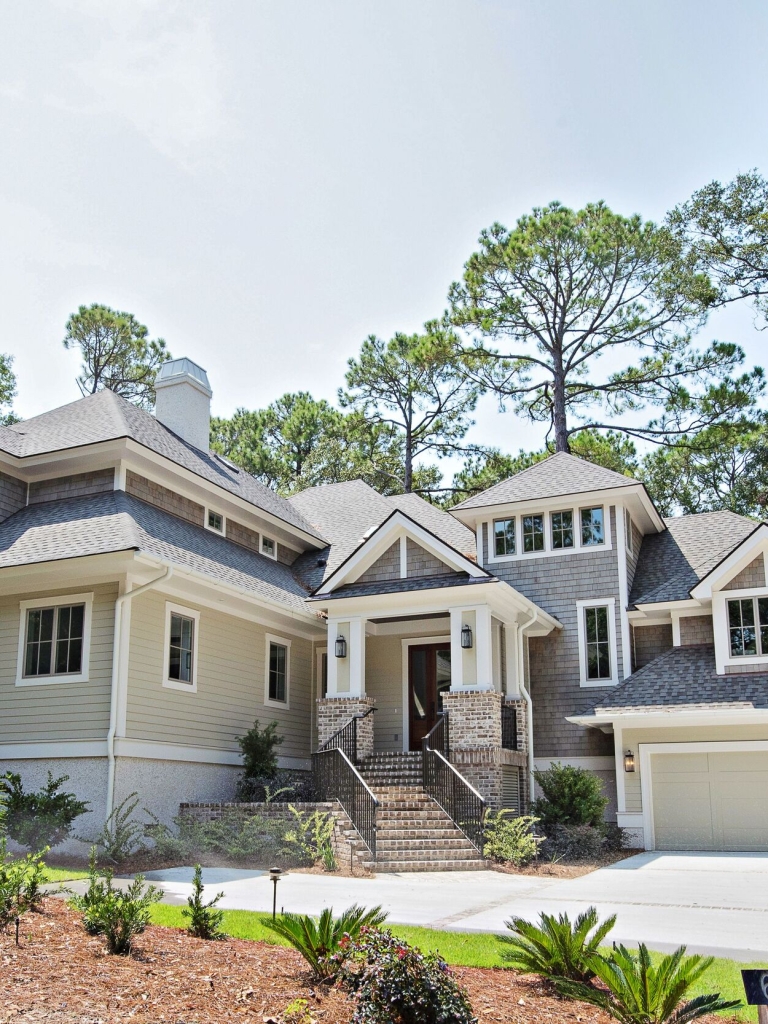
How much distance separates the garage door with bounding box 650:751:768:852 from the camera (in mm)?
15445

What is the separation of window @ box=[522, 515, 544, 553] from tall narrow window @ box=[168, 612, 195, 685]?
719 cm

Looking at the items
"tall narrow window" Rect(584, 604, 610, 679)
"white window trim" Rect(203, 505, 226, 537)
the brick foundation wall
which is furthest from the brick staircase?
"white window trim" Rect(203, 505, 226, 537)

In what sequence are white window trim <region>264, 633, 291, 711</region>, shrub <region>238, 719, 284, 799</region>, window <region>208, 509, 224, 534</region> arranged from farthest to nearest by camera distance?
window <region>208, 509, 224, 534</region> → white window trim <region>264, 633, 291, 711</region> → shrub <region>238, 719, 284, 799</region>

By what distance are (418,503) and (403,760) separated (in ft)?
28.6

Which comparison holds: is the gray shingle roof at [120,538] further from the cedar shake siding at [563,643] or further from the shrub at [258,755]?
the cedar shake siding at [563,643]

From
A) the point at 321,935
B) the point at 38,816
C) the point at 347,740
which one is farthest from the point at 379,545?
the point at 321,935

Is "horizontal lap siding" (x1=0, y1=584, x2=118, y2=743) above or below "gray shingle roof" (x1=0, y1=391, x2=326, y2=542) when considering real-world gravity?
below

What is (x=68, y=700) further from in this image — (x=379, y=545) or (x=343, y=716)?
(x=379, y=545)

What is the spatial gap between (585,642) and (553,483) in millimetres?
3302

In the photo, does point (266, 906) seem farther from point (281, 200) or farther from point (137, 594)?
point (281, 200)

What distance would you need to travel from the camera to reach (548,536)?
19.3m

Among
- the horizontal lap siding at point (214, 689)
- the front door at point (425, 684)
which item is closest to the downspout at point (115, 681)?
the horizontal lap siding at point (214, 689)

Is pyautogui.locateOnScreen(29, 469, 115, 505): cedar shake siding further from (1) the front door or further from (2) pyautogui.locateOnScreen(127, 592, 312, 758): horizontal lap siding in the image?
(1) the front door

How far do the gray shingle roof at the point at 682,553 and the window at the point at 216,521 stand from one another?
26.0 ft
